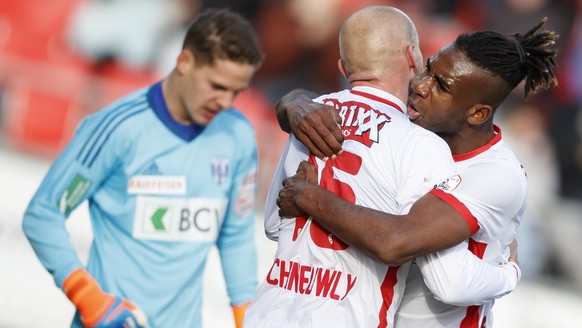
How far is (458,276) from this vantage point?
128 inches

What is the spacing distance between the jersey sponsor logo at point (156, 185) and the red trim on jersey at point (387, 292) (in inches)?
66.4

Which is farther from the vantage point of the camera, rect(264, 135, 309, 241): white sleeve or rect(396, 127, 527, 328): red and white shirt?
rect(264, 135, 309, 241): white sleeve

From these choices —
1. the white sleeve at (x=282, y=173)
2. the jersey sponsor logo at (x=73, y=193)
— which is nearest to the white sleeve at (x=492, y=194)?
the white sleeve at (x=282, y=173)

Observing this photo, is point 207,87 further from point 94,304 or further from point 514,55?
point 514,55

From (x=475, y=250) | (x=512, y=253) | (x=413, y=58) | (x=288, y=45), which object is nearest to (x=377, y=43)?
(x=413, y=58)

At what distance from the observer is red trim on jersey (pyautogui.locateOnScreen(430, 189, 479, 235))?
3248 millimetres

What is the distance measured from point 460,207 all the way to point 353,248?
0.40 m

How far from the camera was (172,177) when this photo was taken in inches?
190

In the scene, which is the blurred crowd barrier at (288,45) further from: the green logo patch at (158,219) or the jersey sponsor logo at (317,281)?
the jersey sponsor logo at (317,281)

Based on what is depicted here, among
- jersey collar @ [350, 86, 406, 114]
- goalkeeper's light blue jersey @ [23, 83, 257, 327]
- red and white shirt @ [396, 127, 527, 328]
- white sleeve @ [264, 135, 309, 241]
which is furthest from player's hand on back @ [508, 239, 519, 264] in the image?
goalkeeper's light blue jersey @ [23, 83, 257, 327]

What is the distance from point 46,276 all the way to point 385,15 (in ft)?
15.0

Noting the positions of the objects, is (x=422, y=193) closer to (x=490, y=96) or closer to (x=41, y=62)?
(x=490, y=96)

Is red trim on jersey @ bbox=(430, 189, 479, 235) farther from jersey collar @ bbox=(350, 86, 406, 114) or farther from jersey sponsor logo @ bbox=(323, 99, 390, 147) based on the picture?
jersey collar @ bbox=(350, 86, 406, 114)

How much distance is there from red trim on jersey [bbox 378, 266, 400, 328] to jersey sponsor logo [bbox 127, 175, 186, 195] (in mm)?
1686
